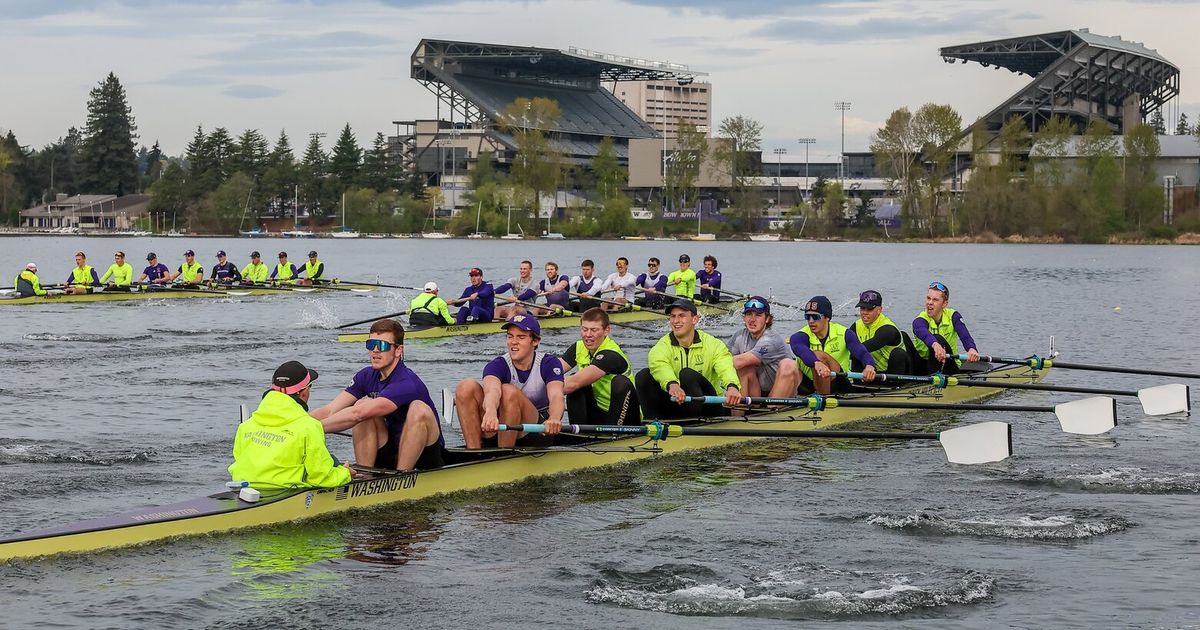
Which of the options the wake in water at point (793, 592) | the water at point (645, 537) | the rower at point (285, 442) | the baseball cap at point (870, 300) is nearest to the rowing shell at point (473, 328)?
the water at point (645, 537)

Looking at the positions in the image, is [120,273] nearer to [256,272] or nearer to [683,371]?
[256,272]

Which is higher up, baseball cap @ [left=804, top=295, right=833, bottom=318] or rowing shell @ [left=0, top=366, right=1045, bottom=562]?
baseball cap @ [left=804, top=295, right=833, bottom=318]

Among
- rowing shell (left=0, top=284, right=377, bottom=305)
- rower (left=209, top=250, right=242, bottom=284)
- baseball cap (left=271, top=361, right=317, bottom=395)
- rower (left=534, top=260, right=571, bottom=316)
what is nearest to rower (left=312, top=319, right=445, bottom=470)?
baseball cap (left=271, top=361, right=317, bottom=395)

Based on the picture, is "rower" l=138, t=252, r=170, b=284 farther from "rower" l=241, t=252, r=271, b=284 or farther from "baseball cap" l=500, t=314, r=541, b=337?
"baseball cap" l=500, t=314, r=541, b=337

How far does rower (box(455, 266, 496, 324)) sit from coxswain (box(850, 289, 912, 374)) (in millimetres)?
11829

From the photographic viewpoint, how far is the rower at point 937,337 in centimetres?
1738

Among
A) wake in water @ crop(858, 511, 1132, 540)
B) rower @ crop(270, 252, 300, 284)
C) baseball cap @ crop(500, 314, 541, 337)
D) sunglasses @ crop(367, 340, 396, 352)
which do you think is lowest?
wake in water @ crop(858, 511, 1132, 540)

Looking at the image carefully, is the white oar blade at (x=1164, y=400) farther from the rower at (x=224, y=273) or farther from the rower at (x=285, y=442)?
the rower at (x=224, y=273)

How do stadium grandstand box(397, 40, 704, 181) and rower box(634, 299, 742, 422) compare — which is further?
stadium grandstand box(397, 40, 704, 181)

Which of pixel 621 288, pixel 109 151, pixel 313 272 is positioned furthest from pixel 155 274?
pixel 109 151

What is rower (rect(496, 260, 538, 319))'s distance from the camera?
28.0 meters

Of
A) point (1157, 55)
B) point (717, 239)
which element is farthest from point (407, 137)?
point (1157, 55)

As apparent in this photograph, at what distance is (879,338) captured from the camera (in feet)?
53.5

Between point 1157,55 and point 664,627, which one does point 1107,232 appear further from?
point 664,627
